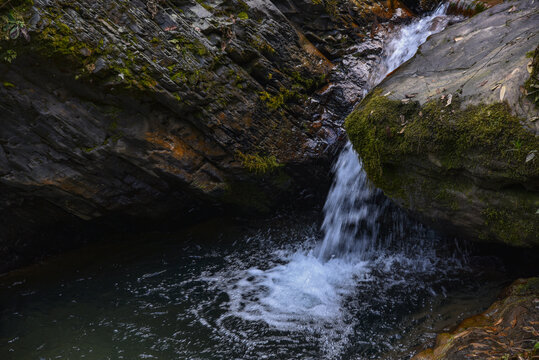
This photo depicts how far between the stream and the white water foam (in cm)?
2

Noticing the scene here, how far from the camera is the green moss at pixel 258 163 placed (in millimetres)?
6055

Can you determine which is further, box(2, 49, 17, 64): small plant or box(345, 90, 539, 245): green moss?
box(2, 49, 17, 64): small plant

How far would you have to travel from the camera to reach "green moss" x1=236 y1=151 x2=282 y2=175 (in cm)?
605

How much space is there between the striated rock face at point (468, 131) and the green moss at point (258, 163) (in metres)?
1.69

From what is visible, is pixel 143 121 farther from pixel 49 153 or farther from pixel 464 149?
pixel 464 149

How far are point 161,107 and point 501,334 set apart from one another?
485cm

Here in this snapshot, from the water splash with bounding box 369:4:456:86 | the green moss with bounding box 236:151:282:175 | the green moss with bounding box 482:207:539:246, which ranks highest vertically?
the water splash with bounding box 369:4:456:86

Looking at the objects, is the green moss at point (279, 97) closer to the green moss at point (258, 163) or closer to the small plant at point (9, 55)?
the green moss at point (258, 163)

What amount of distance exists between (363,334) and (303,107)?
12.8ft

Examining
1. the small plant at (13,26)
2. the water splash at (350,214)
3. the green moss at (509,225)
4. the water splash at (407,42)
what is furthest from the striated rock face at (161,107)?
the green moss at (509,225)

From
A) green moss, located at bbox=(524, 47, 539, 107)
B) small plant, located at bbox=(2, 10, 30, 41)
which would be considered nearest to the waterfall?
green moss, located at bbox=(524, 47, 539, 107)

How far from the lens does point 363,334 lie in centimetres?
415

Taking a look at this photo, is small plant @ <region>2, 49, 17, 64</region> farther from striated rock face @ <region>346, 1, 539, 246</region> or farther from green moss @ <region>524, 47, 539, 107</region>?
green moss @ <region>524, 47, 539, 107</region>

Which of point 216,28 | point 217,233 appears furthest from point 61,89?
point 217,233
